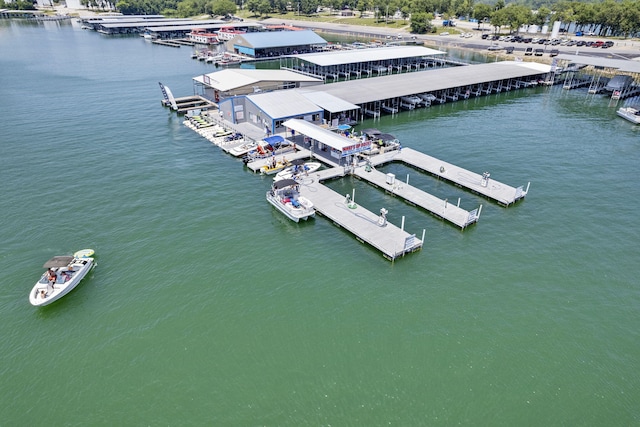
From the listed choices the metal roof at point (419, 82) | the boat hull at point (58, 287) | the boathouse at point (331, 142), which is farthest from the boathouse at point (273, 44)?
the boat hull at point (58, 287)

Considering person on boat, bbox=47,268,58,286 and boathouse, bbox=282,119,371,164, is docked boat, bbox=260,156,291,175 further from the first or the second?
person on boat, bbox=47,268,58,286

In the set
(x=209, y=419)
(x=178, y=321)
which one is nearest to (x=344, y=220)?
(x=178, y=321)

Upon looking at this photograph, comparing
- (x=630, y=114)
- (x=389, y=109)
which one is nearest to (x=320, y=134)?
(x=389, y=109)

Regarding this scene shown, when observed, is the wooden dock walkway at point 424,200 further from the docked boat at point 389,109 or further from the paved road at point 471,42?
the paved road at point 471,42

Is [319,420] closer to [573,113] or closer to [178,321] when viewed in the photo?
[178,321]

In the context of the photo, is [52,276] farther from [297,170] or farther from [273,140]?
[273,140]

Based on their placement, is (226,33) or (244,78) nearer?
(244,78)

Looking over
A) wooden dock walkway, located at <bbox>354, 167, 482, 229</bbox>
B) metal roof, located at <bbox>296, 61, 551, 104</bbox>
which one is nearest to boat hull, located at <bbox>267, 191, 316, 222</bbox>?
wooden dock walkway, located at <bbox>354, 167, 482, 229</bbox>
